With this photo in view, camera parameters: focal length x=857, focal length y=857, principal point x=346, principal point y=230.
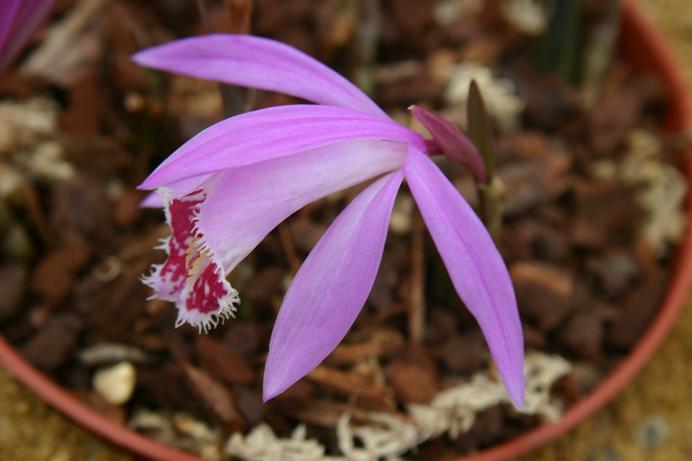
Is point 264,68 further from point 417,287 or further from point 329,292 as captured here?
point 417,287

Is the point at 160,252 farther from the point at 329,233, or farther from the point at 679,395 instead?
the point at 679,395

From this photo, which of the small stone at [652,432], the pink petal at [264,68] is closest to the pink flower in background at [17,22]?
the pink petal at [264,68]

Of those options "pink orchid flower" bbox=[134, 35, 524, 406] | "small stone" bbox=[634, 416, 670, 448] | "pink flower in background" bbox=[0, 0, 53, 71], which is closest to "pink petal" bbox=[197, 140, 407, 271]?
"pink orchid flower" bbox=[134, 35, 524, 406]

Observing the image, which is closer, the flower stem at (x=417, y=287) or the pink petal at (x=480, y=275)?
the pink petal at (x=480, y=275)

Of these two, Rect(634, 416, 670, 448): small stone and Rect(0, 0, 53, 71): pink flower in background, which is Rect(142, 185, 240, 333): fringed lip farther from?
Rect(634, 416, 670, 448): small stone

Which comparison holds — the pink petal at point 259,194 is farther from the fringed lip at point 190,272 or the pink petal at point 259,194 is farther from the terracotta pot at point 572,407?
the terracotta pot at point 572,407

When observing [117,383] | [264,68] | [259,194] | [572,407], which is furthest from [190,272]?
[572,407]
